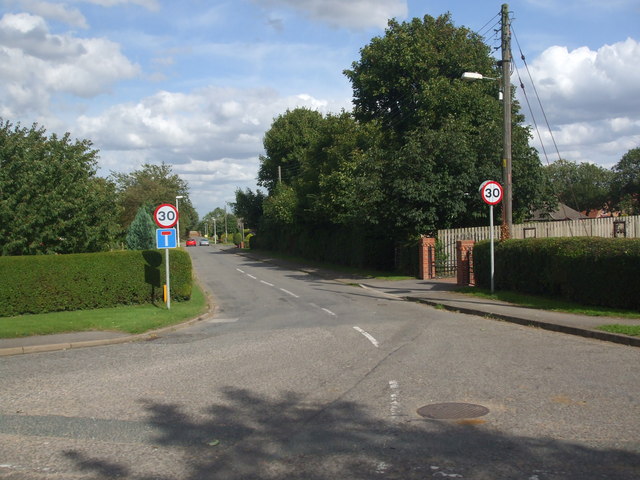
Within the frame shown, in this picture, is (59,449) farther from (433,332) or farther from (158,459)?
(433,332)

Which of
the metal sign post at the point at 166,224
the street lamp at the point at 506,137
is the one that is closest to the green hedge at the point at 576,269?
the street lamp at the point at 506,137

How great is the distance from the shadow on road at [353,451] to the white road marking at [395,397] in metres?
0.25

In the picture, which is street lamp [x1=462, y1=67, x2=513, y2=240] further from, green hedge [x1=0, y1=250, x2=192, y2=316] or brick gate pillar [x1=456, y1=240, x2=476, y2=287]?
green hedge [x1=0, y1=250, x2=192, y2=316]

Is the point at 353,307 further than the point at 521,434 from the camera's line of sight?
Yes

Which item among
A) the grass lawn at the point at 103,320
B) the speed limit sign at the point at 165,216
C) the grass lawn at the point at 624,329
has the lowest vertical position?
the grass lawn at the point at 103,320

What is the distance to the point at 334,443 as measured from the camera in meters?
5.73

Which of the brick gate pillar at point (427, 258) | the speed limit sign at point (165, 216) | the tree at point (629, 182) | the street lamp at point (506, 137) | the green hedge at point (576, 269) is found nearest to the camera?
the green hedge at point (576, 269)

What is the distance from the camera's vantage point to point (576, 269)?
599 inches

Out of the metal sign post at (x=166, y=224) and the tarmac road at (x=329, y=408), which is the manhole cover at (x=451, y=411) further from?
the metal sign post at (x=166, y=224)

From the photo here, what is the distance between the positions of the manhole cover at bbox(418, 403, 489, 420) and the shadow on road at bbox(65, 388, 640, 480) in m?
0.20

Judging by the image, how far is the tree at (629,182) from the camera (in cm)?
6875

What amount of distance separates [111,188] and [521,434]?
2811 cm

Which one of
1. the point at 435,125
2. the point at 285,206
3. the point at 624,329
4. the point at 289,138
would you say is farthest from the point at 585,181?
the point at 624,329

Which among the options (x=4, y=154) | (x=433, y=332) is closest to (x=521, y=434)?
(x=433, y=332)
